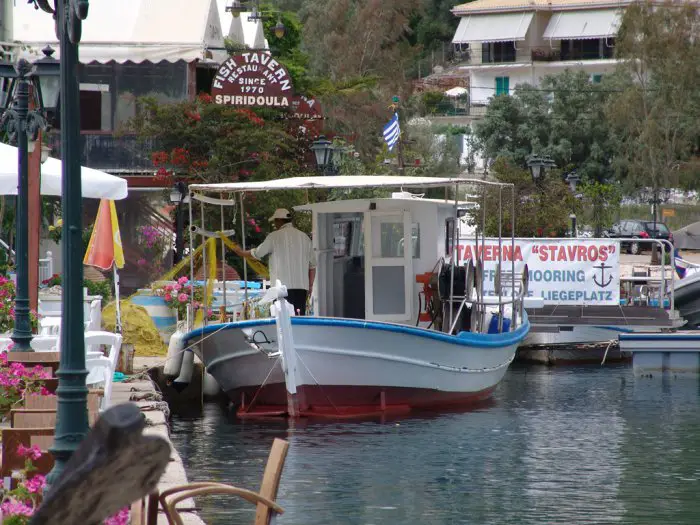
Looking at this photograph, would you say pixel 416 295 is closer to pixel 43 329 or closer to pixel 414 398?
pixel 414 398

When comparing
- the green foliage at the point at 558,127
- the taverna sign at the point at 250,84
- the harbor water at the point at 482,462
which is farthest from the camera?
the green foliage at the point at 558,127

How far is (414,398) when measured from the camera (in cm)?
1703

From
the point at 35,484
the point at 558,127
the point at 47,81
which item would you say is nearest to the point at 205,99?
the point at 47,81

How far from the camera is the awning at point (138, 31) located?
2973cm

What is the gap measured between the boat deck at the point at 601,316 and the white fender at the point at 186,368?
7.55 metres

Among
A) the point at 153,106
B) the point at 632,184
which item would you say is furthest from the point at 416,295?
the point at 632,184

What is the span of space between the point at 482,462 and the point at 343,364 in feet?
10.6

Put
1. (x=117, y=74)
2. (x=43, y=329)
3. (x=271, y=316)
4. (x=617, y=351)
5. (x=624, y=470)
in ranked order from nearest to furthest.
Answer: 1. (x=624, y=470)
2. (x=43, y=329)
3. (x=271, y=316)
4. (x=617, y=351)
5. (x=117, y=74)

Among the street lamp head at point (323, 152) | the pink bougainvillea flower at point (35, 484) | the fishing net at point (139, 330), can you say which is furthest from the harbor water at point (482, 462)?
the street lamp head at point (323, 152)

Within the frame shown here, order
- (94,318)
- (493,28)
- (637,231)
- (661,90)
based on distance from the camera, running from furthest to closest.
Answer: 1. (493,28)
2. (661,90)
3. (637,231)
4. (94,318)

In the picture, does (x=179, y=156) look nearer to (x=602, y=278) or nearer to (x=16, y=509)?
(x=602, y=278)

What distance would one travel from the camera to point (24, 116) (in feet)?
39.6

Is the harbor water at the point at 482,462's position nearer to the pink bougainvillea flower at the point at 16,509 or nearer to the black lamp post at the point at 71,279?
the black lamp post at the point at 71,279

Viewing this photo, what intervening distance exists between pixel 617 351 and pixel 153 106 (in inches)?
437
